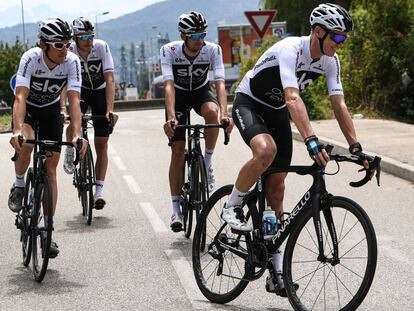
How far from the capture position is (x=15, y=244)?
8.43m

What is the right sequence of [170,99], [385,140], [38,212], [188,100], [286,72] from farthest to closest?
1. [385,140]
2. [188,100]
3. [170,99]
4. [38,212]
5. [286,72]

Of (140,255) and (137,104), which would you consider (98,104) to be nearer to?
(140,255)

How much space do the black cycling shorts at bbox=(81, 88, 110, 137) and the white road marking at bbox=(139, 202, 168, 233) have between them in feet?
3.36

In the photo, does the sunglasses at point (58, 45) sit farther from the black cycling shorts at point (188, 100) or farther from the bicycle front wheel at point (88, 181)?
the bicycle front wheel at point (88, 181)

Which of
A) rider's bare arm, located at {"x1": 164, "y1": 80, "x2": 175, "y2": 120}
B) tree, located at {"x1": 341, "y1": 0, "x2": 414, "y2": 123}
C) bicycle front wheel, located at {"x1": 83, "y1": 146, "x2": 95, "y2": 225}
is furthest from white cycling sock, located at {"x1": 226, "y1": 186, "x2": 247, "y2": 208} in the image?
tree, located at {"x1": 341, "y1": 0, "x2": 414, "y2": 123}

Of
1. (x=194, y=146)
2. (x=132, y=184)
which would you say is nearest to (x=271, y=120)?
(x=194, y=146)

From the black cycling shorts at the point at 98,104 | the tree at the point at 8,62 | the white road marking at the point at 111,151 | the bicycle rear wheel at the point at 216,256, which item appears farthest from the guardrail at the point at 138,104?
the tree at the point at 8,62

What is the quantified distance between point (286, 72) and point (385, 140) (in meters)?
11.2

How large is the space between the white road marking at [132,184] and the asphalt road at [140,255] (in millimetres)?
14

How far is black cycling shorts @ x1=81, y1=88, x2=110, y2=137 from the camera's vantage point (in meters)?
9.93

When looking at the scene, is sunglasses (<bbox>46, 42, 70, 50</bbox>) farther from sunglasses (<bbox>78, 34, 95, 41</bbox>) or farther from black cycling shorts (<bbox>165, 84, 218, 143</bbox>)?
sunglasses (<bbox>78, 34, 95, 41</bbox>)

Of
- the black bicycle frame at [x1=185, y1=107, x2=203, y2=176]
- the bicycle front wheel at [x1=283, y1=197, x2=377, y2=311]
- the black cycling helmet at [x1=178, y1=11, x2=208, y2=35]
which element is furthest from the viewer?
the black bicycle frame at [x1=185, y1=107, x2=203, y2=176]

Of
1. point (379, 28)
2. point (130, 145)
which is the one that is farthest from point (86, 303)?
point (379, 28)

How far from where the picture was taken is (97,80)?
32.3 feet
